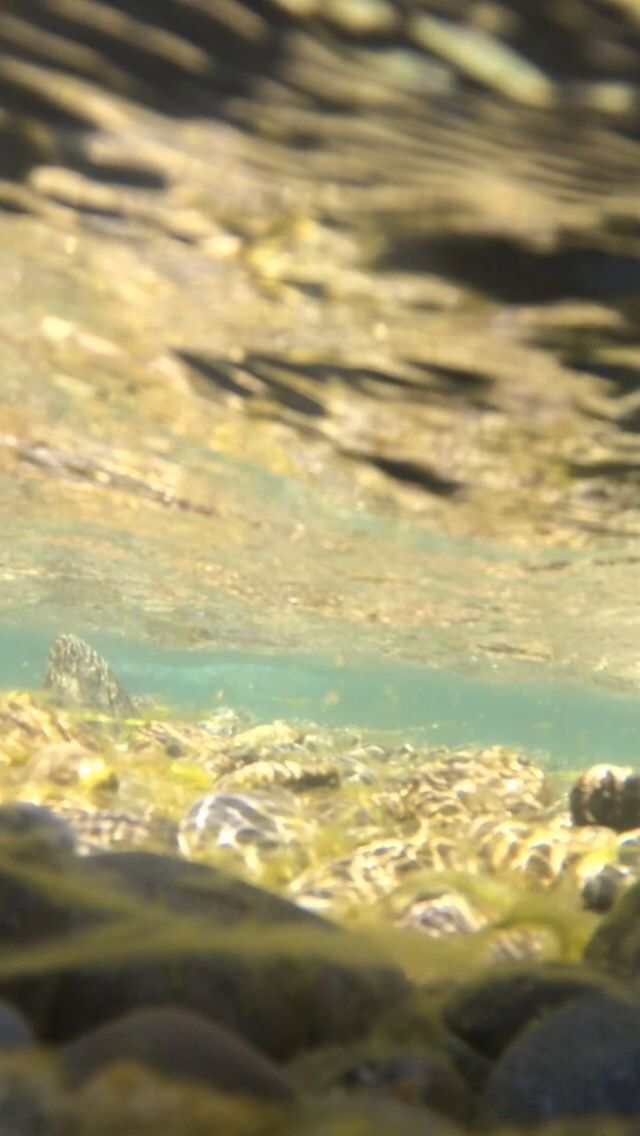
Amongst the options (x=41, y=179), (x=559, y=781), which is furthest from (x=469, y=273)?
(x=559, y=781)

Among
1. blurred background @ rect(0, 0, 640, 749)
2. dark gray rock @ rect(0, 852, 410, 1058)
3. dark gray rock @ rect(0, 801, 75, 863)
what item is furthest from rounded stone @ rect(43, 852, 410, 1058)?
blurred background @ rect(0, 0, 640, 749)

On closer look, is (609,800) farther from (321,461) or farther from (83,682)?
(83,682)

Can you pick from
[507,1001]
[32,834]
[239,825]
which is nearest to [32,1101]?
[507,1001]

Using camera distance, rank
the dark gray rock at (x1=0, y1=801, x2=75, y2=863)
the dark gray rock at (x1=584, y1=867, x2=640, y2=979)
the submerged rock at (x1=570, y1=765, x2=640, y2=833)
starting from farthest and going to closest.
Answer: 1. the submerged rock at (x1=570, y1=765, x2=640, y2=833)
2. the dark gray rock at (x1=0, y1=801, x2=75, y2=863)
3. the dark gray rock at (x1=584, y1=867, x2=640, y2=979)

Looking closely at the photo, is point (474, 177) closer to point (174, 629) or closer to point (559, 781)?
point (559, 781)

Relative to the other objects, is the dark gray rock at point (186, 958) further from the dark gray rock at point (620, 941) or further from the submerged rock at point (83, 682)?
the submerged rock at point (83, 682)

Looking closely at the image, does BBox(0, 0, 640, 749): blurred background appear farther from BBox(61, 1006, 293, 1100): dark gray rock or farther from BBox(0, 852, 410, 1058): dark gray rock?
BBox(61, 1006, 293, 1100): dark gray rock

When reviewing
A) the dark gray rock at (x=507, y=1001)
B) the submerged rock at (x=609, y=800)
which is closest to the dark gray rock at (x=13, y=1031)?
the dark gray rock at (x=507, y=1001)

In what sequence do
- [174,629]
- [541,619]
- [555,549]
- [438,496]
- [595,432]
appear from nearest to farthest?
[595,432] → [438,496] → [555,549] → [541,619] → [174,629]
